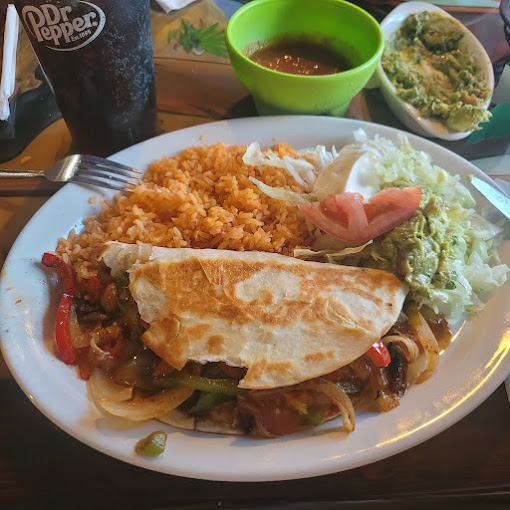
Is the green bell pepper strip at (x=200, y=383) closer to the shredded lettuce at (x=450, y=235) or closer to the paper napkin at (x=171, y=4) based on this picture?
the shredded lettuce at (x=450, y=235)

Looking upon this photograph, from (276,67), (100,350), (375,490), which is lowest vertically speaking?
(375,490)

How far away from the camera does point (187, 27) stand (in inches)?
105

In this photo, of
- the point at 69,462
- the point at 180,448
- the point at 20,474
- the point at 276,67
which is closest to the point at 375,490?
the point at 180,448

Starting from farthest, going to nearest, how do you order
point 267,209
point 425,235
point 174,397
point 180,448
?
1. point 267,209
2. point 425,235
3. point 174,397
4. point 180,448

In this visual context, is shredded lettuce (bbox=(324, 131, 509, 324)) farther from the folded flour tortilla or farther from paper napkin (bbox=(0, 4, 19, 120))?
paper napkin (bbox=(0, 4, 19, 120))

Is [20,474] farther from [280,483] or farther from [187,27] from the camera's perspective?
[187,27]

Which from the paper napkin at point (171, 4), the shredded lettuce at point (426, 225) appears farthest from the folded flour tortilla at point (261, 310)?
the paper napkin at point (171, 4)

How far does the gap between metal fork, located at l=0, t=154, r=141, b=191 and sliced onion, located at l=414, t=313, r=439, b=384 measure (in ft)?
4.08

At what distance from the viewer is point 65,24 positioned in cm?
154

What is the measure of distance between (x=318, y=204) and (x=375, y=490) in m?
0.98

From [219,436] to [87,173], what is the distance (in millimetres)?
1126

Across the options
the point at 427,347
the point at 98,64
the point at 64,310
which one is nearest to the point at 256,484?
the point at 427,347

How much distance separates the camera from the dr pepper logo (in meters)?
1.50

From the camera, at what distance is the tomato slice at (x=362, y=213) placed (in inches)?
62.6
